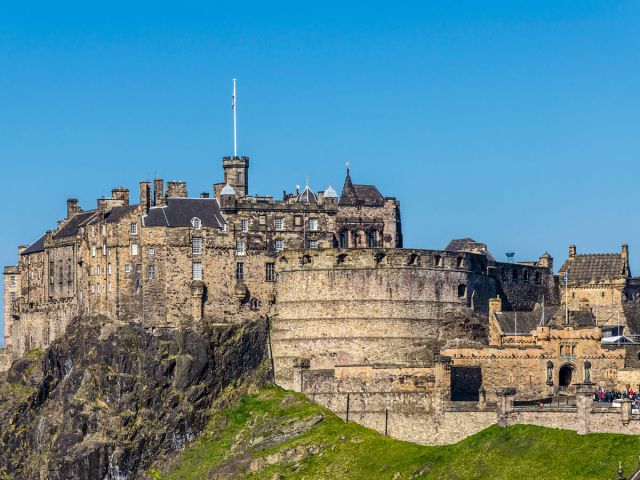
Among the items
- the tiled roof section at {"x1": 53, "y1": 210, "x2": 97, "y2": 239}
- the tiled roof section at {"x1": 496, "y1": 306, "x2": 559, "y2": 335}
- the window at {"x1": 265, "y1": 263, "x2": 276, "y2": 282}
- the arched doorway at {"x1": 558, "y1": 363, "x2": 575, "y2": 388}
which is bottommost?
the arched doorway at {"x1": 558, "y1": 363, "x2": 575, "y2": 388}

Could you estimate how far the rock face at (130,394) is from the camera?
148 meters

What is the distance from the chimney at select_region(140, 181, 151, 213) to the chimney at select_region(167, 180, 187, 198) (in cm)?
289

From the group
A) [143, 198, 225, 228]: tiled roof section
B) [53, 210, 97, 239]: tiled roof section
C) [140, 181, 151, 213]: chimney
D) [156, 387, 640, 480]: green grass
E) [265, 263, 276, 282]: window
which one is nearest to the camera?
[156, 387, 640, 480]: green grass

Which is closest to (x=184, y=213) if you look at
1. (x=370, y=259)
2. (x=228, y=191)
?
(x=228, y=191)

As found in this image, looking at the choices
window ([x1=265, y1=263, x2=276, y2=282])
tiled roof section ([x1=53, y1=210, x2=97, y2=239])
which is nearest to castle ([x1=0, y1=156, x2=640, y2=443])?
window ([x1=265, y1=263, x2=276, y2=282])

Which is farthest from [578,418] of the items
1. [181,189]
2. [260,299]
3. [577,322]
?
[181,189]

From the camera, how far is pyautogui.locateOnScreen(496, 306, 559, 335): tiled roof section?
14588cm

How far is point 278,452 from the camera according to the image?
458 ft

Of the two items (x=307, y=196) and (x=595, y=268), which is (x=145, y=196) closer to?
(x=307, y=196)

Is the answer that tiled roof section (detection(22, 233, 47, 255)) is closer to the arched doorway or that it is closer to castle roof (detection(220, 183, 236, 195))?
castle roof (detection(220, 183, 236, 195))

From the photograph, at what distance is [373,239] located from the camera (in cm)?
15775

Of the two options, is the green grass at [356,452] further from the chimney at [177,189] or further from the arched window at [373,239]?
the chimney at [177,189]

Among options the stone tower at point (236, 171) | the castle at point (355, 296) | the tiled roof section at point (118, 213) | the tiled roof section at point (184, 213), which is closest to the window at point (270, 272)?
the castle at point (355, 296)

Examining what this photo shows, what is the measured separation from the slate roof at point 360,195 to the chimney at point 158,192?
568 inches
